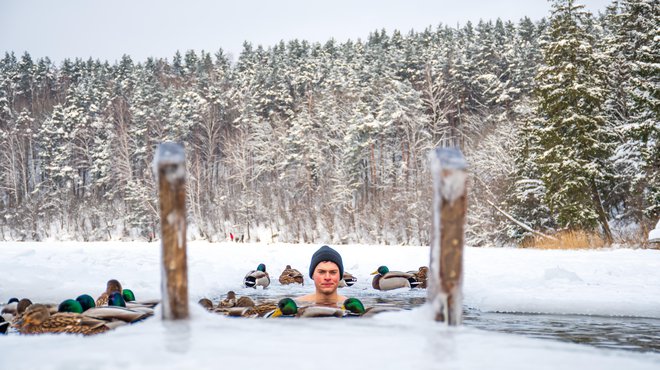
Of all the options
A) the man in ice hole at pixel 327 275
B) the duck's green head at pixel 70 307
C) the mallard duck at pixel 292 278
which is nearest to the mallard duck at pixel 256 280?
the mallard duck at pixel 292 278

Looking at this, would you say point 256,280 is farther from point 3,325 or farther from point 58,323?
point 58,323

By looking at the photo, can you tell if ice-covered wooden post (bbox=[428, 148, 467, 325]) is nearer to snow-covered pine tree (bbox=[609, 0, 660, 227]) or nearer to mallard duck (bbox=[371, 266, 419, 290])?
mallard duck (bbox=[371, 266, 419, 290])

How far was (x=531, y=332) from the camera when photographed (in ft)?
23.5

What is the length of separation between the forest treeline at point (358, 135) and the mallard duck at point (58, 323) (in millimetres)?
21654

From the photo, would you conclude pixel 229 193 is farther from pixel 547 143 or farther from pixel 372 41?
pixel 547 143

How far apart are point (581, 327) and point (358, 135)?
4276 cm

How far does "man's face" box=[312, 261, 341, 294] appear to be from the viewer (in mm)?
7918

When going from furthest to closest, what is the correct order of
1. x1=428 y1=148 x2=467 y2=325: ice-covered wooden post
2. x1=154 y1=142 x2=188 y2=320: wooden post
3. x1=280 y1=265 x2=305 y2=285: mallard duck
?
x1=280 y1=265 x2=305 y2=285: mallard duck
x1=154 y1=142 x2=188 y2=320: wooden post
x1=428 y1=148 x2=467 y2=325: ice-covered wooden post

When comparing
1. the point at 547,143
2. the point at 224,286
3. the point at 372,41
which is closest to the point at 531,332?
the point at 224,286

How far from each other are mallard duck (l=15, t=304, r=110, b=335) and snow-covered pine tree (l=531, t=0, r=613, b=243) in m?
22.0

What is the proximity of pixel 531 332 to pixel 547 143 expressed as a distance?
18906mm

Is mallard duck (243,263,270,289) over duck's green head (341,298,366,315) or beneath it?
beneath

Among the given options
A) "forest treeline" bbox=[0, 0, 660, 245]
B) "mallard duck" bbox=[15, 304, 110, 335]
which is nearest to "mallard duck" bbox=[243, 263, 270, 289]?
"mallard duck" bbox=[15, 304, 110, 335]

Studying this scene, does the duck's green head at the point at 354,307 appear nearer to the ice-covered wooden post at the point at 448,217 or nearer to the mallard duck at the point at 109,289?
the ice-covered wooden post at the point at 448,217
